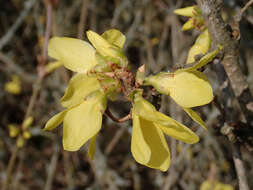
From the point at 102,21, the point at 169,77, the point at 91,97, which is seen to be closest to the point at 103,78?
the point at 91,97

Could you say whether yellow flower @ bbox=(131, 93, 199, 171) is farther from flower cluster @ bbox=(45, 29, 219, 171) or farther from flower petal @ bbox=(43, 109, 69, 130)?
flower petal @ bbox=(43, 109, 69, 130)

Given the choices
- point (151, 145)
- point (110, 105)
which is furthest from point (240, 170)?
point (110, 105)

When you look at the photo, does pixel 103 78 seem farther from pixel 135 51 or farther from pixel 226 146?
pixel 135 51

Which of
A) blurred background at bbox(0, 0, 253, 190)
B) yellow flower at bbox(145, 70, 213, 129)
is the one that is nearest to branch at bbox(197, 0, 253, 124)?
yellow flower at bbox(145, 70, 213, 129)

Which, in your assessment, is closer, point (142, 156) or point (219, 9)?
point (142, 156)

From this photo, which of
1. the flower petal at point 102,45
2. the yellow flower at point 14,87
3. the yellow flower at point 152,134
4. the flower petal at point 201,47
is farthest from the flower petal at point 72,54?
the yellow flower at point 14,87

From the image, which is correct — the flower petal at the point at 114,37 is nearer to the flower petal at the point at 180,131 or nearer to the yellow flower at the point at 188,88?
the yellow flower at the point at 188,88

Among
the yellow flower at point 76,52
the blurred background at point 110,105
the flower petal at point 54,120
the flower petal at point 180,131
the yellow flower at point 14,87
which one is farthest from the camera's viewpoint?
the yellow flower at point 14,87
